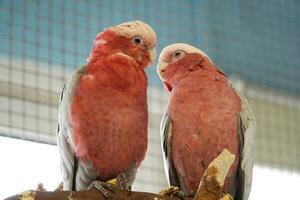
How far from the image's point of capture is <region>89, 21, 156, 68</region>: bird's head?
5.30 ft

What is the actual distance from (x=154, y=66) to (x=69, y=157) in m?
0.85

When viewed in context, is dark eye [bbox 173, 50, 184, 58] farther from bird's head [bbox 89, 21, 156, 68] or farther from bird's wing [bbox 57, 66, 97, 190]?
bird's wing [bbox 57, 66, 97, 190]

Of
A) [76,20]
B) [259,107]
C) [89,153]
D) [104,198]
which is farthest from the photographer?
[259,107]

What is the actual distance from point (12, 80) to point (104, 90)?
729mm

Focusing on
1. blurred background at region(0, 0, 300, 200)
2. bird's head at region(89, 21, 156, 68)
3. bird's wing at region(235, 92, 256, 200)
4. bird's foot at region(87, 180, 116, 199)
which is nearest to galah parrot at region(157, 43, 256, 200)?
bird's wing at region(235, 92, 256, 200)

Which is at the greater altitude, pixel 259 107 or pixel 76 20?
pixel 76 20

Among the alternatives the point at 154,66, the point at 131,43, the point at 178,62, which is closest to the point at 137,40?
the point at 131,43

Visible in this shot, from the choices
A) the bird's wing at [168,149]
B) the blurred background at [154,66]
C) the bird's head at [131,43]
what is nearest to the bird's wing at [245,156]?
the bird's wing at [168,149]

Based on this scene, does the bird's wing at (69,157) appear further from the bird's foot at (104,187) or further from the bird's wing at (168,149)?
the bird's wing at (168,149)

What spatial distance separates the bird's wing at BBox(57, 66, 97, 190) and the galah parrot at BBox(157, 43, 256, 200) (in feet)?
0.70

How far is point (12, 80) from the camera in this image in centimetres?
217

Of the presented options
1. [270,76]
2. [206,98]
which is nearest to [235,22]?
[270,76]

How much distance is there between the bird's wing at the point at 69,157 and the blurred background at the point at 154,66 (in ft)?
1.06

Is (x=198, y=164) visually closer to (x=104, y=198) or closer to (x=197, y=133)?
(x=197, y=133)
